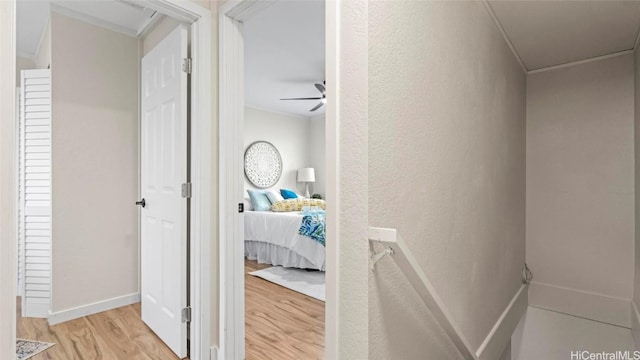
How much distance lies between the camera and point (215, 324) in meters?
1.96

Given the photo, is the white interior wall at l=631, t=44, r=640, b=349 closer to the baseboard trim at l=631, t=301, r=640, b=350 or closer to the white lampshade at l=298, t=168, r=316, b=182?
the baseboard trim at l=631, t=301, r=640, b=350

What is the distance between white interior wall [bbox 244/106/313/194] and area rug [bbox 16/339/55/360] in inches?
147

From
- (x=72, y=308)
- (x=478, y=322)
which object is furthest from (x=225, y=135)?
(x=72, y=308)

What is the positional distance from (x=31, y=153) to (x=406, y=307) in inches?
119

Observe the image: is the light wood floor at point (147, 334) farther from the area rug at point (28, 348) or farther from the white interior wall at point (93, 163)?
the white interior wall at point (93, 163)

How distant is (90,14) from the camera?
2701 millimetres

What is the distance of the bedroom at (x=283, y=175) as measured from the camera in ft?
8.50

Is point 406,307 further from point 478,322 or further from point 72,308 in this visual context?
point 72,308

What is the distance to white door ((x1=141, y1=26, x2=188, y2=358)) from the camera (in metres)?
1.98

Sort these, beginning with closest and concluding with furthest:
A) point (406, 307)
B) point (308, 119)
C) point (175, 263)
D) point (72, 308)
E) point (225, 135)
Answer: point (406, 307) → point (225, 135) → point (175, 263) → point (72, 308) → point (308, 119)

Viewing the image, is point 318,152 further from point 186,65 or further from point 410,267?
point 410,267

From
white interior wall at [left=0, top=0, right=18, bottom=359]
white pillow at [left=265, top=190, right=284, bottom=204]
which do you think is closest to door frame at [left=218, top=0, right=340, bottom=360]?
white interior wall at [left=0, top=0, right=18, bottom=359]

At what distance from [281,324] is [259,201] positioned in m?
2.85

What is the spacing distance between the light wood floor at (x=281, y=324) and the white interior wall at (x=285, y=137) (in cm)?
290
